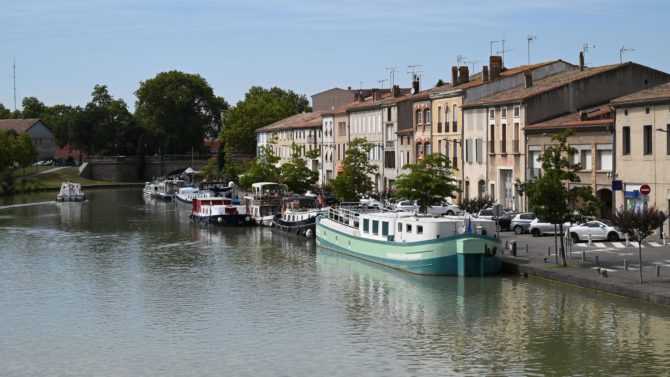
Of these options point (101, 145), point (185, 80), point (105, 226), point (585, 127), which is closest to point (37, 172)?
point (101, 145)

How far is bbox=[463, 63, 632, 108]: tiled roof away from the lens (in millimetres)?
68188

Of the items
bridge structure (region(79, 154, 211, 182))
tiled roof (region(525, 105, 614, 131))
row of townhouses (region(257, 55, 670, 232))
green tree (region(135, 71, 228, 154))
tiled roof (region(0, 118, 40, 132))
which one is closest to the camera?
row of townhouses (region(257, 55, 670, 232))

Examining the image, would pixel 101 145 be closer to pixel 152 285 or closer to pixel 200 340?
pixel 152 285

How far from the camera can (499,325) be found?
36438 mm

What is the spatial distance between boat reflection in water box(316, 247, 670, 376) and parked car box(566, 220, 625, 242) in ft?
33.3

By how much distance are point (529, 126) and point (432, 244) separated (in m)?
22.6

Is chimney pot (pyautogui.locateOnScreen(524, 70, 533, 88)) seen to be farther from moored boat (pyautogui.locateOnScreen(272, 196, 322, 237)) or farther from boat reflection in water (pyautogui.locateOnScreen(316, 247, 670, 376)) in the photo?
boat reflection in water (pyautogui.locateOnScreen(316, 247, 670, 376))

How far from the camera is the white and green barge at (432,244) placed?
45719 millimetres

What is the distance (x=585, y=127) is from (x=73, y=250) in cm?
3066

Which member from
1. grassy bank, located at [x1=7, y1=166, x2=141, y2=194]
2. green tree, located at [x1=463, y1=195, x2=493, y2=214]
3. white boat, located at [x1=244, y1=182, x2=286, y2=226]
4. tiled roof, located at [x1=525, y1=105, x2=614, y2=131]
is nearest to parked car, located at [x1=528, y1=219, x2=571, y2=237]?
tiled roof, located at [x1=525, y1=105, x2=614, y2=131]

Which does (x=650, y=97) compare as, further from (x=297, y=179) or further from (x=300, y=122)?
(x=300, y=122)

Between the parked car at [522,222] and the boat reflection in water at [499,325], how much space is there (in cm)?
1414

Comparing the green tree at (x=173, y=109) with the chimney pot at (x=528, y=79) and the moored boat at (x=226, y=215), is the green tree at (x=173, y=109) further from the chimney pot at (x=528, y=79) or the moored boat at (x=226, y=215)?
the chimney pot at (x=528, y=79)

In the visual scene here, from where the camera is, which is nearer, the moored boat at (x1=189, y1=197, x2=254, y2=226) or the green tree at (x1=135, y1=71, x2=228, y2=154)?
the moored boat at (x1=189, y1=197, x2=254, y2=226)
